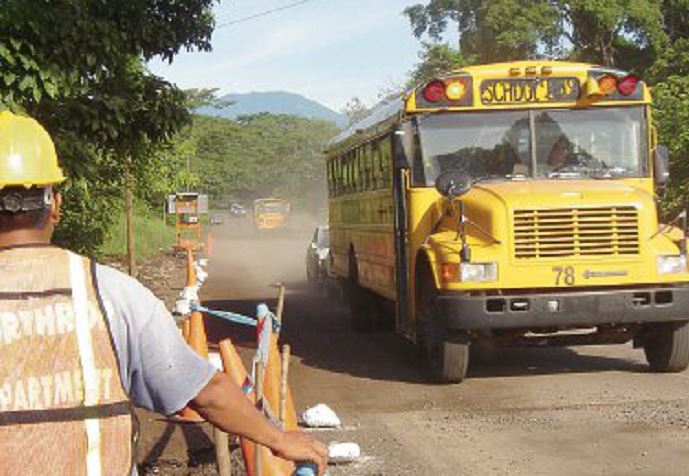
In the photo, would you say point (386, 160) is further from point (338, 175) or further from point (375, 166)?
point (338, 175)

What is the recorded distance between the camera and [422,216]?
1036cm

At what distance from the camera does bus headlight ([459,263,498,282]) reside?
932 cm

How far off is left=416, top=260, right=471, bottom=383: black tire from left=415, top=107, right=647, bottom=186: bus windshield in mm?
1124

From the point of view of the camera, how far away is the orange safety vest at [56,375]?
2424mm

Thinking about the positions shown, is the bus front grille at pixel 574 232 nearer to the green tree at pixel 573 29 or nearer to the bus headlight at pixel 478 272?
the bus headlight at pixel 478 272

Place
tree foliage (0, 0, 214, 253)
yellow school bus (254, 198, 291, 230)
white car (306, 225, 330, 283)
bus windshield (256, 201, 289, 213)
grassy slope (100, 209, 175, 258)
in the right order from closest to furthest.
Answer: tree foliage (0, 0, 214, 253) < white car (306, 225, 330, 283) < grassy slope (100, 209, 175, 258) < yellow school bus (254, 198, 291, 230) < bus windshield (256, 201, 289, 213)

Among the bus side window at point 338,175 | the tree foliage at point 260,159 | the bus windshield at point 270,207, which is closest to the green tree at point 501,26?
the bus windshield at point 270,207

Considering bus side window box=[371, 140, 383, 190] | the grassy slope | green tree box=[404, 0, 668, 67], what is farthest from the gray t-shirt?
green tree box=[404, 0, 668, 67]

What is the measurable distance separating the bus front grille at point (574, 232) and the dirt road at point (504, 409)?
124cm

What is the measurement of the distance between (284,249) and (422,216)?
1495 inches

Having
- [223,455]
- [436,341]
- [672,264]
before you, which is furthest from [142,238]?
[223,455]

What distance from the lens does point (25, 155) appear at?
8.32 feet

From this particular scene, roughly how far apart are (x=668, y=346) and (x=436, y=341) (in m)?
2.20

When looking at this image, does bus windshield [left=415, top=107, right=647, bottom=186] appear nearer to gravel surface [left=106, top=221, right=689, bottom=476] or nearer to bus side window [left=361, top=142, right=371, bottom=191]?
gravel surface [left=106, top=221, right=689, bottom=476]
